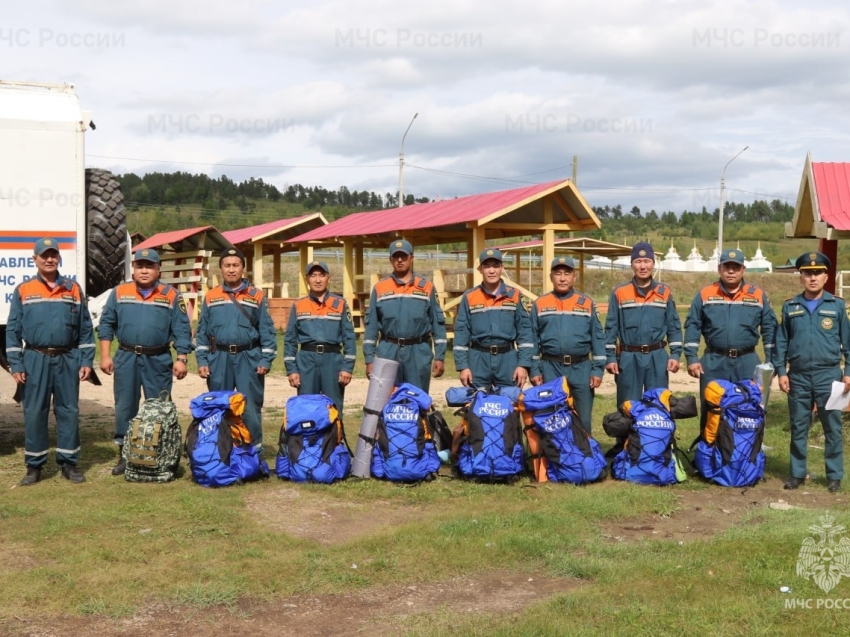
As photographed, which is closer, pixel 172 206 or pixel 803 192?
pixel 803 192

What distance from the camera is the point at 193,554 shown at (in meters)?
5.45

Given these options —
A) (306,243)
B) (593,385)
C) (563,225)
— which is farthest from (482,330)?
(306,243)

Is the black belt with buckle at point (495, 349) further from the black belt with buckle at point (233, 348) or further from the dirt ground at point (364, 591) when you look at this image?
the black belt with buckle at point (233, 348)

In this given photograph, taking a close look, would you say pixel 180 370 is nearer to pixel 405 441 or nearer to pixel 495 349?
pixel 405 441

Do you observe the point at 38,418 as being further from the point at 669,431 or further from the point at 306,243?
the point at 306,243

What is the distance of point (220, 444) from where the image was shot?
23.4 ft

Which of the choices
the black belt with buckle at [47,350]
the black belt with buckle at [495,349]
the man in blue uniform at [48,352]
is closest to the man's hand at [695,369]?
the black belt with buckle at [495,349]

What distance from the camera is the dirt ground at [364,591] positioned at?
441 centimetres

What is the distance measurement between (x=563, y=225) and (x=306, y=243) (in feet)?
29.1

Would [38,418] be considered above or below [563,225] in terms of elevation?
below

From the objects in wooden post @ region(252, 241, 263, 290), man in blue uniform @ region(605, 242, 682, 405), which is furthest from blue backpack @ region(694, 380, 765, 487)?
wooden post @ region(252, 241, 263, 290)

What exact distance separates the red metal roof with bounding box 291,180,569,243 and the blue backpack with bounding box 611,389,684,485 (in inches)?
389

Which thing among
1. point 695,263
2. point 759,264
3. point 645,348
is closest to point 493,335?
point 645,348

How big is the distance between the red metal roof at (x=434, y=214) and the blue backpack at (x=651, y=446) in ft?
32.4
